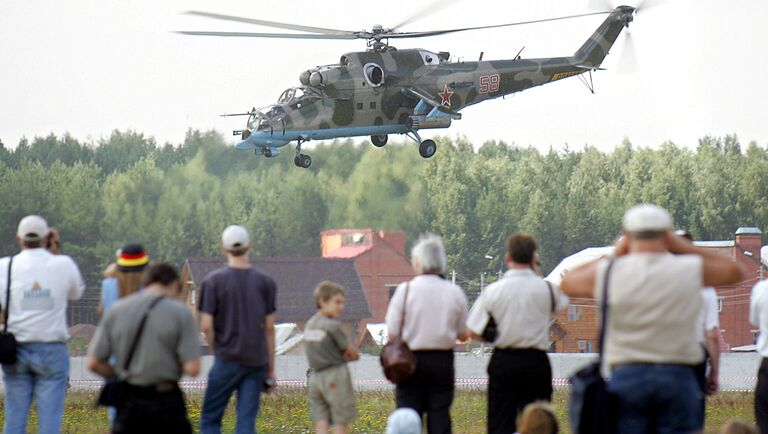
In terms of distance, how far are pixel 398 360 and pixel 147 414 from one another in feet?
7.62

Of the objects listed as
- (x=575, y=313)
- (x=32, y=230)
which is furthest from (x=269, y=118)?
(x=575, y=313)

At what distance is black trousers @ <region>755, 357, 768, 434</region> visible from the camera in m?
10.3

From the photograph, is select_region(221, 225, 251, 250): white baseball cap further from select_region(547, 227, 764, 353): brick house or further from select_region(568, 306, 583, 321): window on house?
select_region(568, 306, 583, 321): window on house

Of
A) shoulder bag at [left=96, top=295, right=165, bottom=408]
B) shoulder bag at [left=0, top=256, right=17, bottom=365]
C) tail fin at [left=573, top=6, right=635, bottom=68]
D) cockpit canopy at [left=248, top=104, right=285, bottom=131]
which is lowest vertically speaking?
shoulder bag at [left=96, top=295, right=165, bottom=408]

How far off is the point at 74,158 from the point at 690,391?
71.4m

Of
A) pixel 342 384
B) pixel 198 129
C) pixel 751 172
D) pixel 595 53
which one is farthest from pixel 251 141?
pixel 751 172

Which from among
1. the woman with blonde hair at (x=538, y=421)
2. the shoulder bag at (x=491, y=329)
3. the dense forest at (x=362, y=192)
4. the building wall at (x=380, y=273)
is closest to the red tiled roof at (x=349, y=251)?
the building wall at (x=380, y=273)

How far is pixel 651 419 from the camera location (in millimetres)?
7426

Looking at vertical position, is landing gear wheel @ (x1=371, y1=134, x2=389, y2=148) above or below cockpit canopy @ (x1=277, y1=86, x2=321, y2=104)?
below

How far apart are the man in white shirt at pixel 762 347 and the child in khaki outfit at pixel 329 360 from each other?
9.21 ft

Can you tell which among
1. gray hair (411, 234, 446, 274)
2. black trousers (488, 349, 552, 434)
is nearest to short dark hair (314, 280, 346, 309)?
gray hair (411, 234, 446, 274)

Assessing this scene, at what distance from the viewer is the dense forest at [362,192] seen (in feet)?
211

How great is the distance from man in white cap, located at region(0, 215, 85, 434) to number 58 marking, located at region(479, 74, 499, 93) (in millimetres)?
29523

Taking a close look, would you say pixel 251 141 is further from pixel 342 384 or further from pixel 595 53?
pixel 342 384
